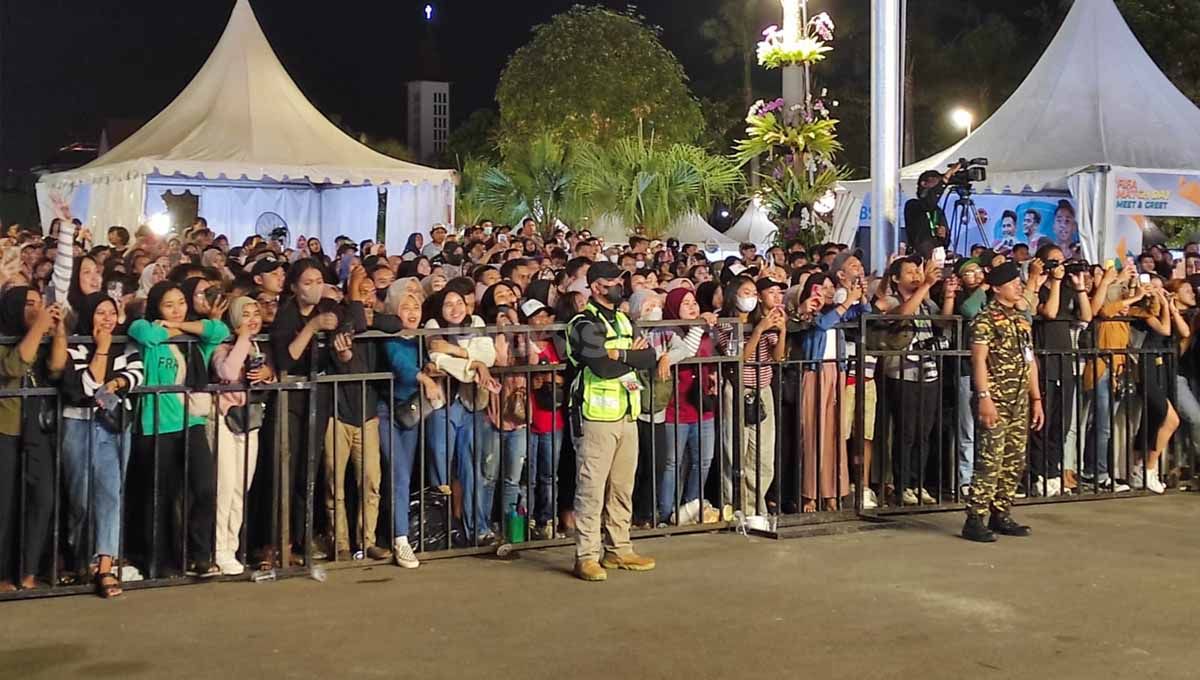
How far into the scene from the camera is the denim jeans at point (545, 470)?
9.55 m

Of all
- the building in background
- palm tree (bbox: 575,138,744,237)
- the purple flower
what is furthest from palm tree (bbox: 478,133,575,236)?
the building in background

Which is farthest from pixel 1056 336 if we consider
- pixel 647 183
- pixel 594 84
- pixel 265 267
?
pixel 594 84

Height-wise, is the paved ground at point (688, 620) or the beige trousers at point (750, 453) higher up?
the beige trousers at point (750, 453)

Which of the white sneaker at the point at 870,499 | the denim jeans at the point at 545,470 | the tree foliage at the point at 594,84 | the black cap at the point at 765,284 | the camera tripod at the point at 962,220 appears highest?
the tree foliage at the point at 594,84

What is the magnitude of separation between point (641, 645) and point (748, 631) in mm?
613

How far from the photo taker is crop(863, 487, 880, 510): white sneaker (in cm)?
1065

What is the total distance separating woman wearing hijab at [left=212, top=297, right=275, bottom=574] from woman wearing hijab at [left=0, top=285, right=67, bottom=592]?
0.93 metres

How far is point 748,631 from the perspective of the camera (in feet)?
24.0

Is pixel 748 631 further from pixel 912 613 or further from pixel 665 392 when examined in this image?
pixel 665 392

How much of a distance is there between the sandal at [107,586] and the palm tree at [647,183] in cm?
1821

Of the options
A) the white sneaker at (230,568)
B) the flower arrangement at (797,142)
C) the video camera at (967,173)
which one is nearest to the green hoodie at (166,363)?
the white sneaker at (230,568)

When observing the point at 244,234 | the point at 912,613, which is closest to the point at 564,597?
the point at 912,613

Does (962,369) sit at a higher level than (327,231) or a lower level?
lower

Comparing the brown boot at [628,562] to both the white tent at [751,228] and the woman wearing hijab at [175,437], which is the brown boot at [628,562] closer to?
the woman wearing hijab at [175,437]
